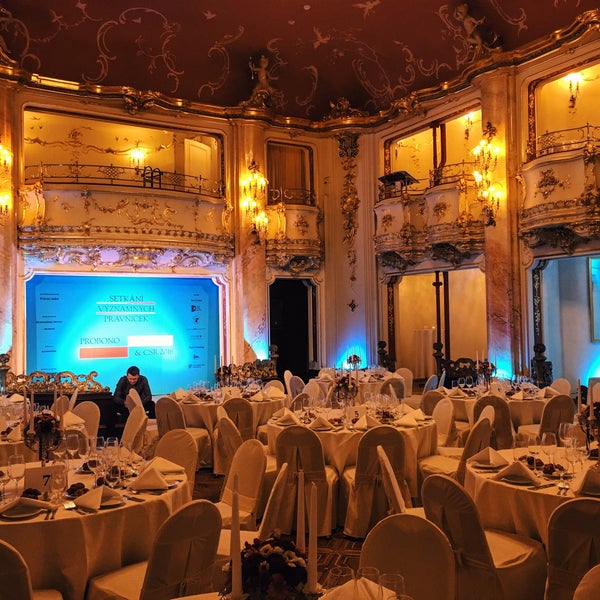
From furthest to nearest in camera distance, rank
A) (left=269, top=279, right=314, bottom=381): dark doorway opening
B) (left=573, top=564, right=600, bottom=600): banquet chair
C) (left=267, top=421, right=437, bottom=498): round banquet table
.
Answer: (left=269, top=279, right=314, bottom=381): dark doorway opening → (left=267, top=421, right=437, bottom=498): round banquet table → (left=573, top=564, right=600, bottom=600): banquet chair

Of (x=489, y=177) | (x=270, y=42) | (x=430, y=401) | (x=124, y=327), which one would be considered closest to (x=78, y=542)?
(x=430, y=401)

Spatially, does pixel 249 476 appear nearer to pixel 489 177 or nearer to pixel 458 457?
pixel 458 457

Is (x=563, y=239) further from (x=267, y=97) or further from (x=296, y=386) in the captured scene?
(x=267, y=97)

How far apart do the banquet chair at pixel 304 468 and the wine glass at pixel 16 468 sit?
5.81 ft

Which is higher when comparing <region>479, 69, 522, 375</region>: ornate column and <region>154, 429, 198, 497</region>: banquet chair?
<region>479, 69, 522, 375</region>: ornate column

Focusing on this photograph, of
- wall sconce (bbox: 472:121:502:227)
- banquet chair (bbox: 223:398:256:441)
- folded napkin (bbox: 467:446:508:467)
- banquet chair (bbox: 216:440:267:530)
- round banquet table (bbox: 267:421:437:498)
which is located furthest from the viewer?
wall sconce (bbox: 472:121:502:227)

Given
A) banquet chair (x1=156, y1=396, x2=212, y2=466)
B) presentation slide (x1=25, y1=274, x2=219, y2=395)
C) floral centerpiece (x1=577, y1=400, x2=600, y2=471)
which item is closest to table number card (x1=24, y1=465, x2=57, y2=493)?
floral centerpiece (x1=577, y1=400, x2=600, y2=471)

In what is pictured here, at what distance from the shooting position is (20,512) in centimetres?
302

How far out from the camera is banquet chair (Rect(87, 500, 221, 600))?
8.52 feet

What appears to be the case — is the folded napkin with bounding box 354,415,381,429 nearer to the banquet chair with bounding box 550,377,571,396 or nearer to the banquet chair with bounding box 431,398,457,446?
the banquet chair with bounding box 431,398,457,446

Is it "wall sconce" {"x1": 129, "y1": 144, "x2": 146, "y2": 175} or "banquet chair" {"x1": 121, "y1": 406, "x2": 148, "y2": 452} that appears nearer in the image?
"banquet chair" {"x1": 121, "y1": 406, "x2": 148, "y2": 452}

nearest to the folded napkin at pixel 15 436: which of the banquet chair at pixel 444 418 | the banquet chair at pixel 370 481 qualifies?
the banquet chair at pixel 370 481

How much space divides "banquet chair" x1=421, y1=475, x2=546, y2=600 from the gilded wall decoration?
32.2 ft

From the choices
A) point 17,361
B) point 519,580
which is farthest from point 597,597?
point 17,361
